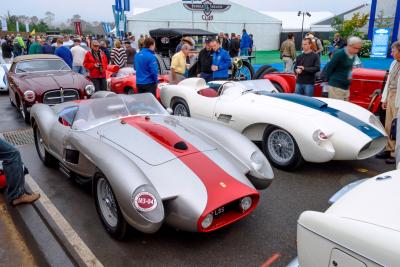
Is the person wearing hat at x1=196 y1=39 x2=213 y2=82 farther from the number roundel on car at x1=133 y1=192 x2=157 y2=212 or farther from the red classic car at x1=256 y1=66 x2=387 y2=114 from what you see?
the number roundel on car at x1=133 y1=192 x2=157 y2=212

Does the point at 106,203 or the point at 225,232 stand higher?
the point at 106,203

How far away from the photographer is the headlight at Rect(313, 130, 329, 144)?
4254 millimetres

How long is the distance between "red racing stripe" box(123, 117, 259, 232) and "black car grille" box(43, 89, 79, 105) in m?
4.49

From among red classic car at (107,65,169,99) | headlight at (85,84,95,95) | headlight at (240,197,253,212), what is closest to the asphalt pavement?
headlight at (240,197,253,212)

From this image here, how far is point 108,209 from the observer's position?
127 inches

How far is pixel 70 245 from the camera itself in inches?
119

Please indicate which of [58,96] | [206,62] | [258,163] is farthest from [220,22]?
[258,163]

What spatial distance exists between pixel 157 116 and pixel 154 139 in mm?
806

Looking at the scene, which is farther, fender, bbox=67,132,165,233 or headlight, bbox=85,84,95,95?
headlight, bbox=85,84,95,95

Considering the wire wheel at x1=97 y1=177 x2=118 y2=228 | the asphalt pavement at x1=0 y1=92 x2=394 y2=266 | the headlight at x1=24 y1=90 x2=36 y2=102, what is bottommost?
the asphalt pavement at x1=0 y1=92 x2=394 y2=266

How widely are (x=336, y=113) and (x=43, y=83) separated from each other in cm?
594

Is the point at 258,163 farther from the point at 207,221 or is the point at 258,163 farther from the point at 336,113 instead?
the point at 336,113

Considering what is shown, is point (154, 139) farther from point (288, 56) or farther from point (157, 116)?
point (288, 56)

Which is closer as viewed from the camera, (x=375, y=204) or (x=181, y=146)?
(x=375, y=204)
